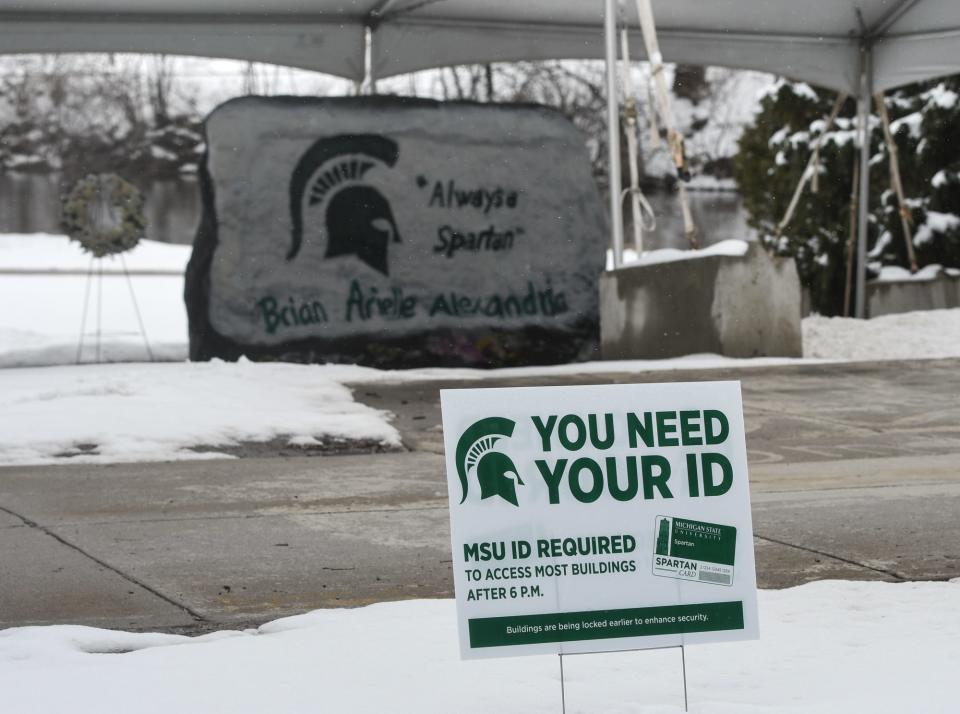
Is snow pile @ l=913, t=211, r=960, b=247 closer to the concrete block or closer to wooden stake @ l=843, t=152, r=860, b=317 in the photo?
wooden stake @ l=843, t=152, r=860, b=317

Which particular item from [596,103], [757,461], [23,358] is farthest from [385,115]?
[596,103]

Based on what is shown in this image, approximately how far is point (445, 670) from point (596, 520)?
61cm

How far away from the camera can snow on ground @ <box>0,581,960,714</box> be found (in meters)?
3.02

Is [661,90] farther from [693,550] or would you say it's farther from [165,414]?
[693,550]

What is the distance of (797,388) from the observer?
29.7 feet

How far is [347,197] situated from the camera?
37.3 ft

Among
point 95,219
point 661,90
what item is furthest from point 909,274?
point 95,219

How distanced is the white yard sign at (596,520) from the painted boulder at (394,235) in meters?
8.16

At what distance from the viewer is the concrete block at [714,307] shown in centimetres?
1061

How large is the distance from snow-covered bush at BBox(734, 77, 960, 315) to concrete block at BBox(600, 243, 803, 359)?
4.38m

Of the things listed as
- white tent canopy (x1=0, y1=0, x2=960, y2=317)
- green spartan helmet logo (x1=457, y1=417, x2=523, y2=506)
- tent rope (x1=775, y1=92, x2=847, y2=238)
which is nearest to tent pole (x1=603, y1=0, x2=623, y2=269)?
white tent canopy (x1=0, y1=0, x2=960, y2=317)

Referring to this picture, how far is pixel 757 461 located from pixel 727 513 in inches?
140

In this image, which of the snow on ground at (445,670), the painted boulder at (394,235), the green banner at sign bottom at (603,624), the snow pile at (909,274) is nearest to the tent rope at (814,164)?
the snow pile at (909,274)

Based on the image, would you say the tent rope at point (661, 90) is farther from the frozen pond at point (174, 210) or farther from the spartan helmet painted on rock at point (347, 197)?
the frozen pond at point (174, 210)
